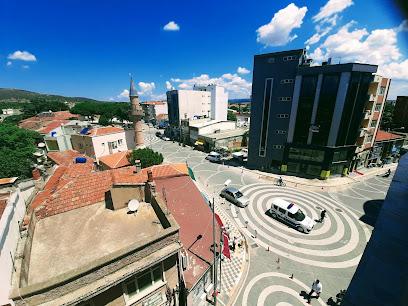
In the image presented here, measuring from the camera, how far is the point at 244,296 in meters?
15.6

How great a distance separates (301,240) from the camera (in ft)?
69.3

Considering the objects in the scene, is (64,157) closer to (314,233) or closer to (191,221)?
(191,221)

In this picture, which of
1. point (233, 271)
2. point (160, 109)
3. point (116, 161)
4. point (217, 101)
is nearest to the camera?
point (233, 271)

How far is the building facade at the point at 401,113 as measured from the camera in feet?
173

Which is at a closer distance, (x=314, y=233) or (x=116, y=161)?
(x=314, y=233)

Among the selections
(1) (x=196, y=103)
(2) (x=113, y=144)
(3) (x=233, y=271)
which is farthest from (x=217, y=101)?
(3) (x=233, y=271)

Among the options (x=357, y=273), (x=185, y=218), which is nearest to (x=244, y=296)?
(x=185, y=218)

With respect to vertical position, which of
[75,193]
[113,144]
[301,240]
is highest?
[75,193]

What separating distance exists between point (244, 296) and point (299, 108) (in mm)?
29282

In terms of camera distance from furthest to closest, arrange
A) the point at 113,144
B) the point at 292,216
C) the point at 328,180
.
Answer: the point at 113,144 < the point at 328,180 < the point at 292,216

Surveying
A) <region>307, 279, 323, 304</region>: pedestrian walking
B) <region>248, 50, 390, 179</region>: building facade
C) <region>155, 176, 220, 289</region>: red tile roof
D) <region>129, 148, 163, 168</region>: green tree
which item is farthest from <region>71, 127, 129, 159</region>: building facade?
<region>307, 279, 323, 304</region>: pedestrian walking

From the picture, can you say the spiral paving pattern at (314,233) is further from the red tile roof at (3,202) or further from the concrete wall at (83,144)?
the concrete wall at (83,144)

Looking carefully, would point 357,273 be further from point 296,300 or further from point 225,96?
point 225,96

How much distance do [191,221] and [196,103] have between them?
66037 mm
